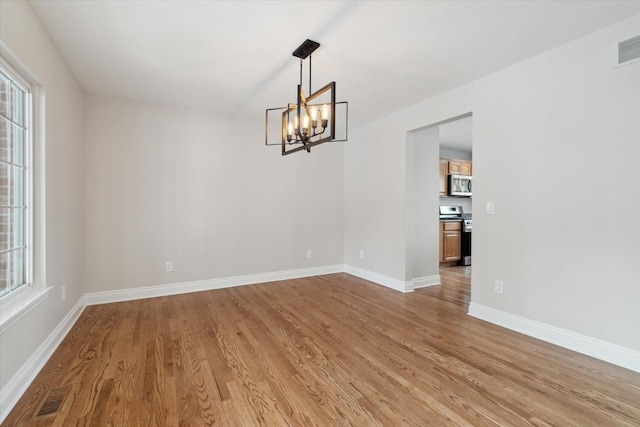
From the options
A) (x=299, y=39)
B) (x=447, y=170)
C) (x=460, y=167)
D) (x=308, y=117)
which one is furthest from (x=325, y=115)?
(x=460, y=167)

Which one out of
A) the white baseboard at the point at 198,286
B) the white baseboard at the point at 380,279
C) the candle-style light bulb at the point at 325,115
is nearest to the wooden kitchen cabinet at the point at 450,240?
the white baseboard at the point at 380,279

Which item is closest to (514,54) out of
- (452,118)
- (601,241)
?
(452,118)

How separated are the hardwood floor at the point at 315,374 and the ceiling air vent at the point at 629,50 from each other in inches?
87.5

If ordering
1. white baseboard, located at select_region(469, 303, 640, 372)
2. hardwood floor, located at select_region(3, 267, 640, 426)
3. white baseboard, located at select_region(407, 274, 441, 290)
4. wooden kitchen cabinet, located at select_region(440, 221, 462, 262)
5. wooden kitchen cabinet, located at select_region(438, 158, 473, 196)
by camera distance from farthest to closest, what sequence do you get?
1. wooden kitchen cabinet, located at select_region(438, 158, 473, 196)
2. wooden kitchen cabinet, located at select_region(440, 221, 462, 262)
3. white baseboard, located at select_region(407, 274, 441, 290)
4. white baseboard, located at select_region(469, 303, 640, 372)
5. hardwood floor, located at select_region(3, 267, 640, 426)

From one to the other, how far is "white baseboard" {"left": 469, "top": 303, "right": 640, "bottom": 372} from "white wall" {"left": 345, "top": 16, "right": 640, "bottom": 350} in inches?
1.8

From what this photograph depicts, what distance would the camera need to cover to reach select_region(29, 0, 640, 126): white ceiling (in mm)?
2045

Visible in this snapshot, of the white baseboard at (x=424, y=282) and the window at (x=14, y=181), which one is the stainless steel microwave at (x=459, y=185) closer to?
the white baseboard at (x=424, y=282)

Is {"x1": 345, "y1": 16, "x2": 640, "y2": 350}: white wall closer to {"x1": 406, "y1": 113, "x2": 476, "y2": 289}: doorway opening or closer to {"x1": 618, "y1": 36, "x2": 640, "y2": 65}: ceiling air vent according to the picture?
{"x1": 618, "y1": 36, "x2": 640, "y2": 65}: ceiling air vent

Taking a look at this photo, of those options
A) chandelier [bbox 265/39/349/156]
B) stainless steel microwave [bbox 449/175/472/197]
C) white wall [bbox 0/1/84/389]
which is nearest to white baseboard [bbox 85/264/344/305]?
white wall [bbox 0/1/84/389]

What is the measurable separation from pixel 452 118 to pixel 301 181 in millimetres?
2402

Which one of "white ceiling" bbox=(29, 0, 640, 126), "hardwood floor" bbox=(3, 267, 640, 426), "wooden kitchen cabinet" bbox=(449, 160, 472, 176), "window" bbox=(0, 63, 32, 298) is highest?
"white ceiling" bbox=(29, 0, 640, 126)

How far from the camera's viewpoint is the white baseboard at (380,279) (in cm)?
408

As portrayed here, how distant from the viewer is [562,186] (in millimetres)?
2510

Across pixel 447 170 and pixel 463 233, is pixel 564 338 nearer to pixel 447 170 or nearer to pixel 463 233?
pixel 463 233
